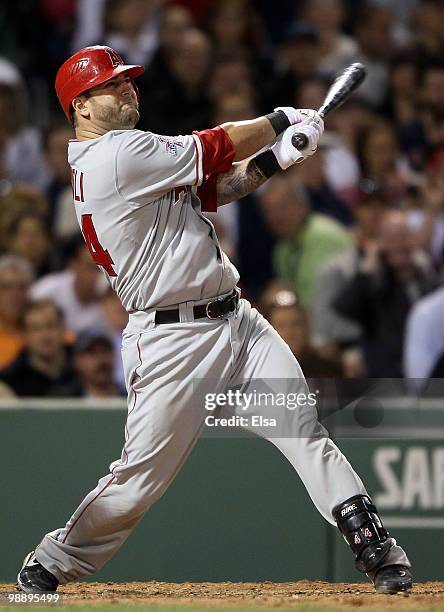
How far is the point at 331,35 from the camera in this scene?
9.67 m

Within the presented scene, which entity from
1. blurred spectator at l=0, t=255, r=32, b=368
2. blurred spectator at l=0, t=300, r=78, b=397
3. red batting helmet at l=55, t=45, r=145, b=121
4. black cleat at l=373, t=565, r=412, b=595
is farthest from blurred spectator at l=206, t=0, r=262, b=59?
black cleat at l=373, t=565, r=412, b=595

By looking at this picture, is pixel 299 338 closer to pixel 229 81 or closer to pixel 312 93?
pixel 312 93

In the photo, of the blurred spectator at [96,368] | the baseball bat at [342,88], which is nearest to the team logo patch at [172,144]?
the baseball bat at [342,88]

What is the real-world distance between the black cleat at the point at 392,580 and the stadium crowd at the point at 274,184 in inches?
82.4

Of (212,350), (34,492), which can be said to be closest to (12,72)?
(34,492)

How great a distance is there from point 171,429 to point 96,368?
2.22 m

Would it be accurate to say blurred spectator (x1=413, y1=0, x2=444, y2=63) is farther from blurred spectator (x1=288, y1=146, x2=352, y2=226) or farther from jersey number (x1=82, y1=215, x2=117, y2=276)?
jersey number (x1=82, y1=215, x2=117, y2=276)

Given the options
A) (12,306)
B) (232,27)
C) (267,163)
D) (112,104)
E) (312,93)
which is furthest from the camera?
(232,27)

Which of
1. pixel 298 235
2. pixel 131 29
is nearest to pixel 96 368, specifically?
pixel 298 235

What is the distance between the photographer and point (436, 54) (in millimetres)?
9398

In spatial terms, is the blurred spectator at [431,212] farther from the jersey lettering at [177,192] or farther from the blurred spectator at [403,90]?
the jersey lettering at [177,192]

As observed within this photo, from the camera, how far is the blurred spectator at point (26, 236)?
7.69 meters

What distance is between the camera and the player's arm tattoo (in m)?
4.78

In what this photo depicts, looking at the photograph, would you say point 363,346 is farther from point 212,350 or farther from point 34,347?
point 212,350
